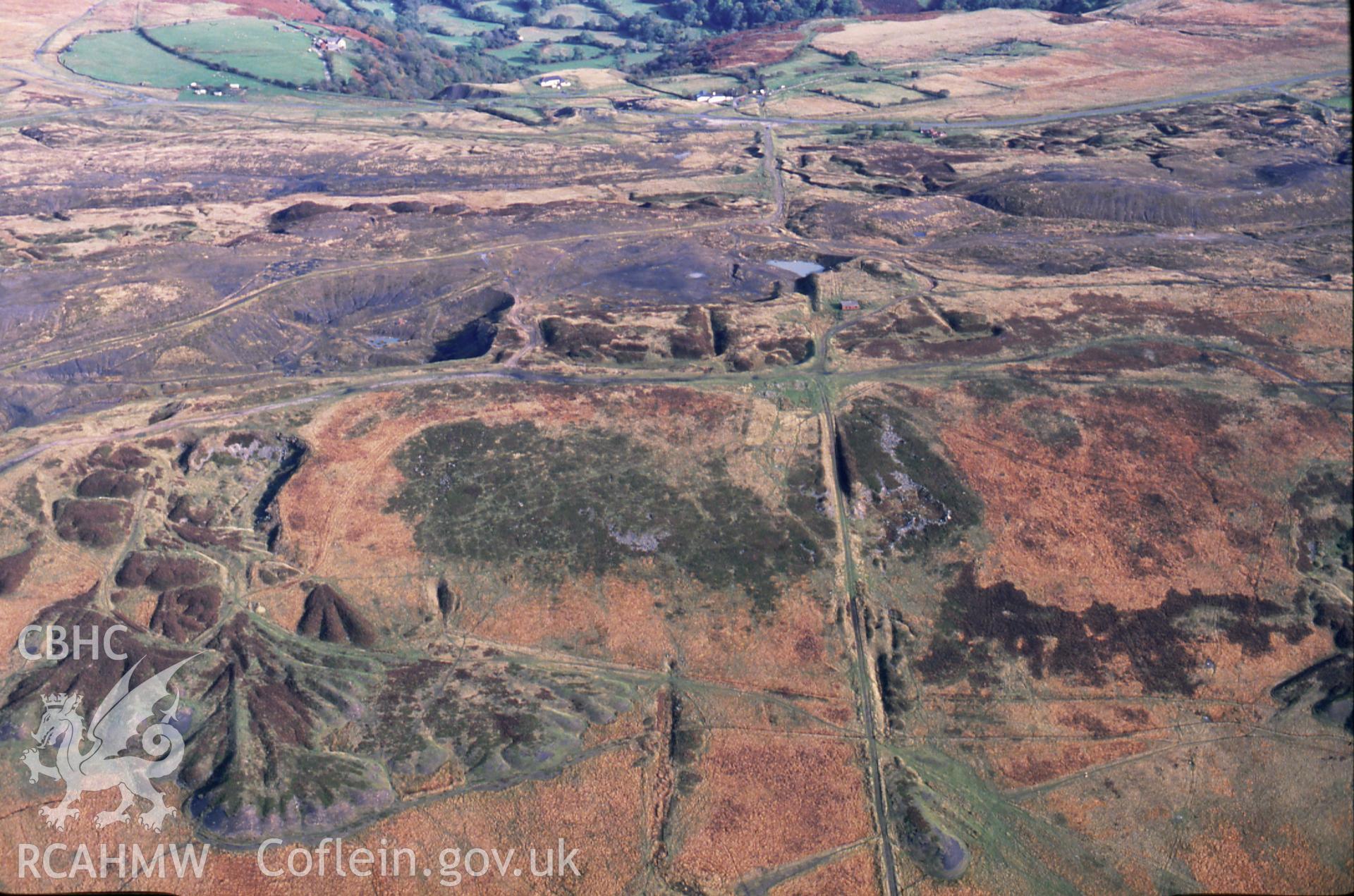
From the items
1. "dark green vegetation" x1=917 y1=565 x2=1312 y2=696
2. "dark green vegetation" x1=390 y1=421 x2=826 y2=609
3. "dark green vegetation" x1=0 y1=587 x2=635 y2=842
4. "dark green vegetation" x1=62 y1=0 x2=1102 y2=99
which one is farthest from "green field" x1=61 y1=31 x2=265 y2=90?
"dark green vegetation" x1=917 y1=565 x2=1312 y2=696

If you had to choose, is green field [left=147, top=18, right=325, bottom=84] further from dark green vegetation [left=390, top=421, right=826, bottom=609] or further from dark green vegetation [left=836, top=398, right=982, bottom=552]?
dark green vegetation [left=836, top=398, right=982, bottom=552]

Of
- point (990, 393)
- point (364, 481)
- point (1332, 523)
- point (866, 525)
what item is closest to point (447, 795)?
point (364, 481)

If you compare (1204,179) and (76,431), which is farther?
(1204,179)

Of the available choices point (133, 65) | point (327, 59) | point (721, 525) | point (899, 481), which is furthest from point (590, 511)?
point (133, 65)

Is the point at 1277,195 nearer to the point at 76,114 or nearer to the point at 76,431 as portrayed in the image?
the point at 76,431

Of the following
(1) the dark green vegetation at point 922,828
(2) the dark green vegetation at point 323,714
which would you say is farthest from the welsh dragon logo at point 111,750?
(1) the dark green vegetation at point 922,828

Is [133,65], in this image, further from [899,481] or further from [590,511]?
[899,481]
